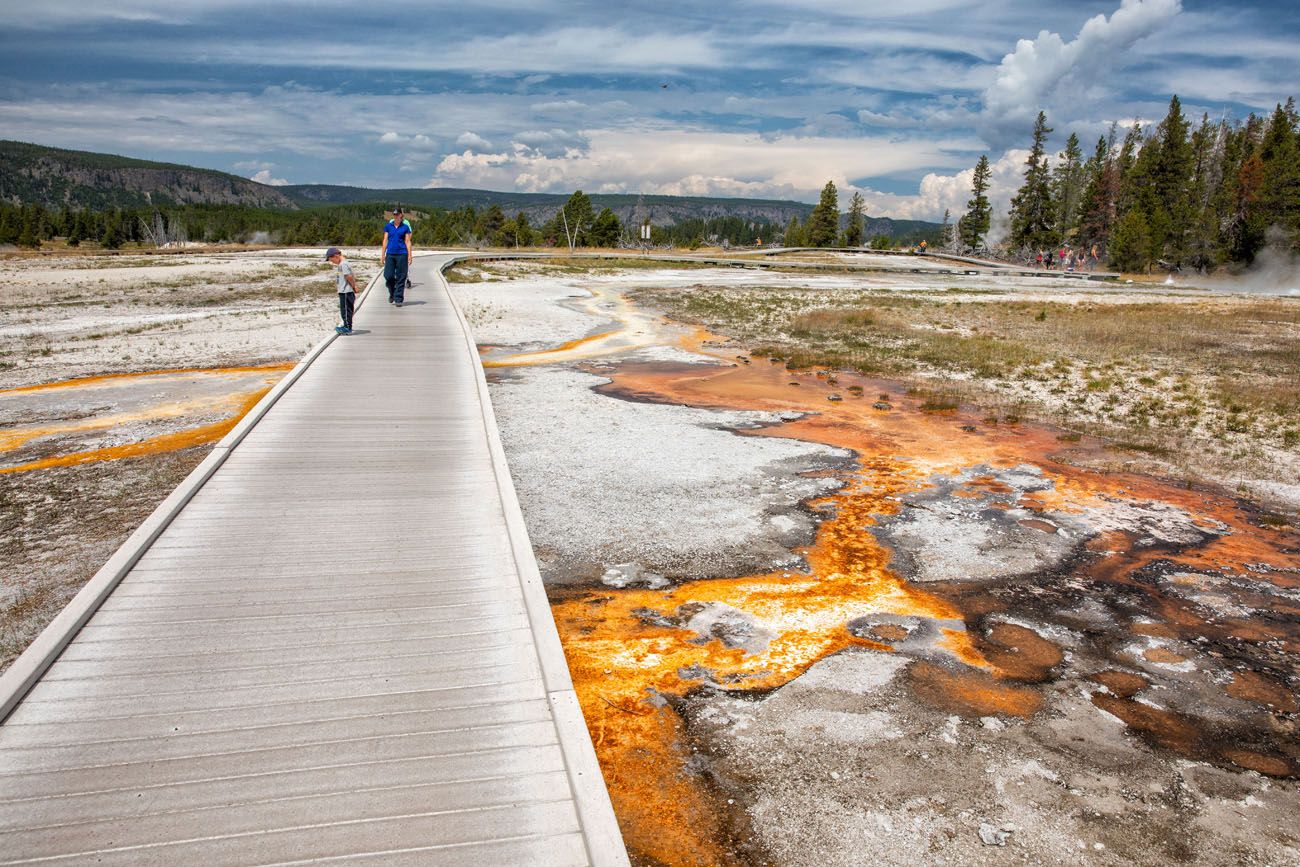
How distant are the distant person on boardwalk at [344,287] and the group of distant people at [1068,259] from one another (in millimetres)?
70764

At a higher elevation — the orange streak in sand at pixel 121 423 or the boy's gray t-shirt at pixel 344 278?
the boy's gray t-shirt at pixel 344 278

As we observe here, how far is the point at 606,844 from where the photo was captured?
9.87 feet

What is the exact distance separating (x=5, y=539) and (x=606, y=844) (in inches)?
265

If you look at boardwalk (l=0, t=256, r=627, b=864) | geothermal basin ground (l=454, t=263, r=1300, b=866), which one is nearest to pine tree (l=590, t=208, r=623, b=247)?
geothermal basin ground (l=454, t=263, r=1300, b=866)

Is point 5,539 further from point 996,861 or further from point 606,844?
point 996,861

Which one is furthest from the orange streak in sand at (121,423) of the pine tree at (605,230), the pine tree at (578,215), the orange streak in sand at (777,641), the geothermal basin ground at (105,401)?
the pine tree at (605,230)

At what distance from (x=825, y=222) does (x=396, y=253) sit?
79.5m

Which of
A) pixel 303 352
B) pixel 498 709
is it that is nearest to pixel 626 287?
pixel 303 352

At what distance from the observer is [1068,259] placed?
7144 cm

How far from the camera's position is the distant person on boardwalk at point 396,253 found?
17.2m

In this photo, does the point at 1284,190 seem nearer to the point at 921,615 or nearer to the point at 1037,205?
the point at 1037,205

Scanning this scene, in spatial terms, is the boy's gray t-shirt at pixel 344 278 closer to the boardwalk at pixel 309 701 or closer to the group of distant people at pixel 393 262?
the group of distant people at pixel 393 262

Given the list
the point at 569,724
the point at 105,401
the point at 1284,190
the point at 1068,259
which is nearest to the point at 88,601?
the point at 569,724

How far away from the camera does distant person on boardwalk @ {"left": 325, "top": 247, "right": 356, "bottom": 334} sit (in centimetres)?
1343
